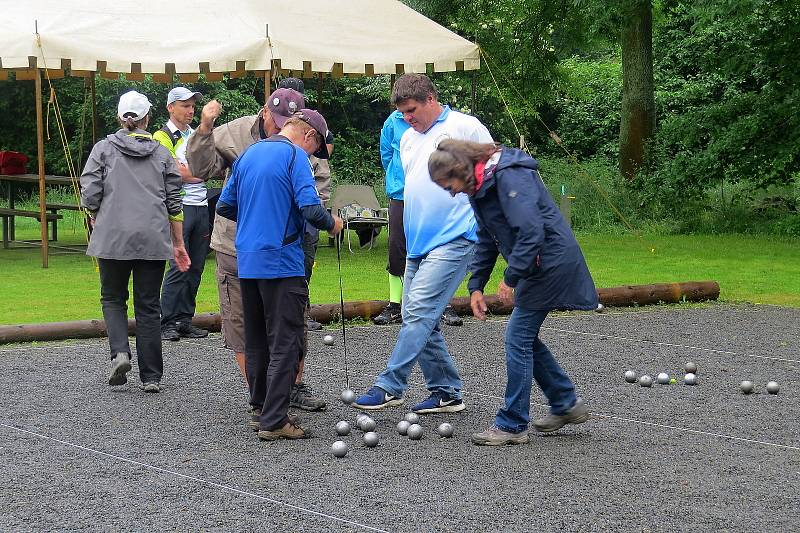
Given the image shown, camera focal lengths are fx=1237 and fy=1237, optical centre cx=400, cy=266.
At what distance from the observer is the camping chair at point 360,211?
58.3ft

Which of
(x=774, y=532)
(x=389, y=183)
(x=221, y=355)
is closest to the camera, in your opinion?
(x=774, y=532)

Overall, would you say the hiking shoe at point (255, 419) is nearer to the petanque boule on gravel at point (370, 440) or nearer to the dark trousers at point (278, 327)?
the dark trousers at point (278, 327)

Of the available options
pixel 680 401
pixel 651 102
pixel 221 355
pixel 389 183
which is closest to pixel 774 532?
pixel 680 401

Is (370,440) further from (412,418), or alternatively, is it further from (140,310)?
(140,310)

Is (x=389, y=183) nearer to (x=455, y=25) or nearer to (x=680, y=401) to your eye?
(x=680, y=401)

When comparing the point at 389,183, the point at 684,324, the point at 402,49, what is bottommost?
the point at 684,324

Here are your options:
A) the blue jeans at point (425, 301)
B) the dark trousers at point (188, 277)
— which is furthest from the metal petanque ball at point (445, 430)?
the dark trousers at point (188, 277)

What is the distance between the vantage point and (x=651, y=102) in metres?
24.1

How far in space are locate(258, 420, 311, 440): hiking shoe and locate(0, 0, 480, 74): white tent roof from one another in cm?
902

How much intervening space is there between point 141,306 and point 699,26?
38.8 ft

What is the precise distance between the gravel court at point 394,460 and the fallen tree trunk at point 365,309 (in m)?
0.72

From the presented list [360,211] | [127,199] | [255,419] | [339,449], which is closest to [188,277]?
[127,199]

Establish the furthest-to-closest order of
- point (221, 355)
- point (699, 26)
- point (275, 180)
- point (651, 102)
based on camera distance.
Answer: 1. point (651, 102)
2. point (699, 26)
3. point (221, 355)
4. point (275, 180)

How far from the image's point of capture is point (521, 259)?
6.04 meters
